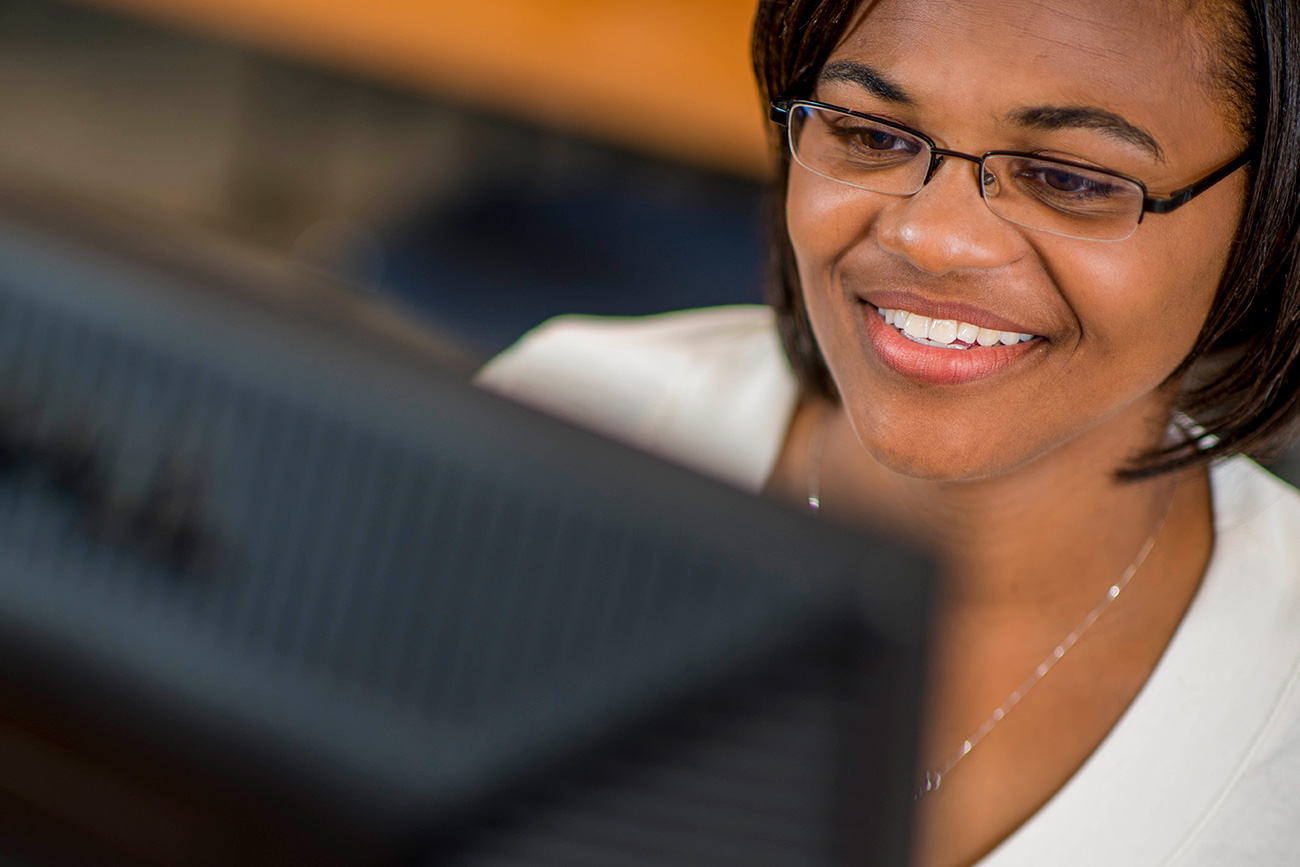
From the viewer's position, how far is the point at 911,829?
0.24 meters

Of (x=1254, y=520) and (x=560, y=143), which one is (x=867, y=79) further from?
(x=560, y=143)

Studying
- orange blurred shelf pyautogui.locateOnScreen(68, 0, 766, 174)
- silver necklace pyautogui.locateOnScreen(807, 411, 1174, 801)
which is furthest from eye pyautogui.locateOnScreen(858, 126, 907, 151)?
orange blurred shelf pyautogui.locateOnScreen(68, 0, 766, 174)

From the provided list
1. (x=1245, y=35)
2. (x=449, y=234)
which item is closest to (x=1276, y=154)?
(x=1245, y=35)

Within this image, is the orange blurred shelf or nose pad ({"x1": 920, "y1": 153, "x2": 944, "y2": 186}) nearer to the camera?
nose pad ({"x1": 920, "y1": 153, "x2": 944, "y2": 186})

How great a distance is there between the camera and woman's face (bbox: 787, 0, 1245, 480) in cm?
71

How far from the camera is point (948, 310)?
0.79 metres

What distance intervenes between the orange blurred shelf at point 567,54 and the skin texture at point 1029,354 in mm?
787

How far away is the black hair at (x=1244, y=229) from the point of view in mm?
722

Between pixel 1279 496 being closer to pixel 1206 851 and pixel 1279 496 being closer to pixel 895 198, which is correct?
pixel 1206 851

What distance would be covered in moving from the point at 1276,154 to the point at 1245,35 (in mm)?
72

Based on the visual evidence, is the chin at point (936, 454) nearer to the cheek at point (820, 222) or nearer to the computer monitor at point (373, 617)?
the cheek at point (820, 222)

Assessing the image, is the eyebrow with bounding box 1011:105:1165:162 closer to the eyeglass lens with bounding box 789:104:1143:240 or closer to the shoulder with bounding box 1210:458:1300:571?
the eyeglass lens with bounding box 789:104:1143:240

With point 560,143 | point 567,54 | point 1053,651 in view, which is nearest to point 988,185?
point 1053,651

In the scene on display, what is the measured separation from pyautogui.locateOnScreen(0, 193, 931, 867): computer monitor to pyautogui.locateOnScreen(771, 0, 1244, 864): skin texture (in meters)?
0.36
